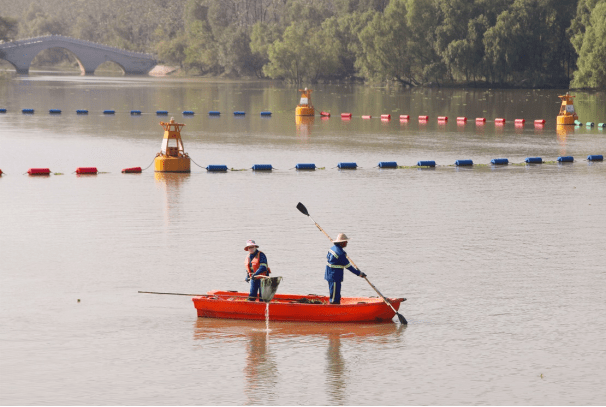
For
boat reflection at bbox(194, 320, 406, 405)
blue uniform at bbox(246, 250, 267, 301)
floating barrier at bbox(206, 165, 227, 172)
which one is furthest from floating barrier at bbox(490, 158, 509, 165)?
blue uniform at bbox(246, 250, 267, 301)

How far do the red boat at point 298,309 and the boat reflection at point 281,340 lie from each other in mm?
144

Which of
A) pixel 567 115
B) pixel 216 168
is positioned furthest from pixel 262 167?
pixel 567 115

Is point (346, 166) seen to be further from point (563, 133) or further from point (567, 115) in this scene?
point (567, 115)

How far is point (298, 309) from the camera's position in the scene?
22344 mm

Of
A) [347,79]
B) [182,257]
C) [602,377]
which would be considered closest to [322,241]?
[182,257]

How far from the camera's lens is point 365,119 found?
8881cm

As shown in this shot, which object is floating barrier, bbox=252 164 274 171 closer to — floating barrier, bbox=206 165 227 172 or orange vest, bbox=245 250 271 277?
floating barrier, bbox=206 165 227 172

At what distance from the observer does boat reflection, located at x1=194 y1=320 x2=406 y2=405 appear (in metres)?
18.7

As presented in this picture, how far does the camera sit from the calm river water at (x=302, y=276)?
1884 centimetres

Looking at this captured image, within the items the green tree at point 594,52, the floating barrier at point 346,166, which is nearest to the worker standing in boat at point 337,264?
the floating barrier at point 346,166

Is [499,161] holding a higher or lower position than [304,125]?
lower

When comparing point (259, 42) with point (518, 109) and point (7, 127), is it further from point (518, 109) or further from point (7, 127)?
point (7, 127)

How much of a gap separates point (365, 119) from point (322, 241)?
57919 mm

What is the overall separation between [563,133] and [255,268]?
56543mm
